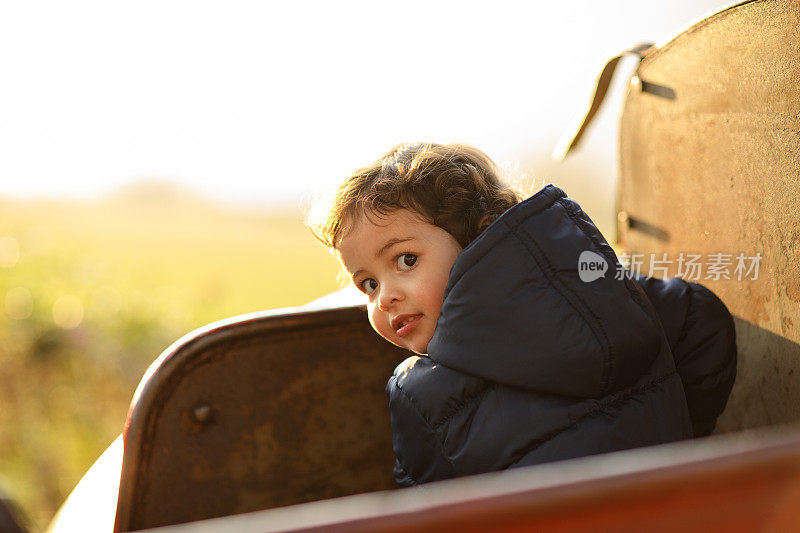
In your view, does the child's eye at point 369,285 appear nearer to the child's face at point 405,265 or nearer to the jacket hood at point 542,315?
the child's face at point 405,265

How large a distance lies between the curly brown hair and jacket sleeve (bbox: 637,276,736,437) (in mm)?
299

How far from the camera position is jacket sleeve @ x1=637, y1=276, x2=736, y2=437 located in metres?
0.99

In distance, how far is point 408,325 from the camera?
102 centimetres

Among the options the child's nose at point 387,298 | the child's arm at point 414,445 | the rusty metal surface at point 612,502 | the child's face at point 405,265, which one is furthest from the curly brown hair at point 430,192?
the rusty metal surface at point 612,502

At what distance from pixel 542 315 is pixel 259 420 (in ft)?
1.70

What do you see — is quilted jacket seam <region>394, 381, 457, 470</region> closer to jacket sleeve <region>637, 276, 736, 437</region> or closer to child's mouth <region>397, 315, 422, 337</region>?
child's mouth <region>397, 315, 422, 337</region>

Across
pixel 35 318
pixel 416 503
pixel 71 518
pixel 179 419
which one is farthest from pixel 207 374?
pixel 35 318

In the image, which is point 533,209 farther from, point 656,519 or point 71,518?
point 71,518

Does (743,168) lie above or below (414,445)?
above

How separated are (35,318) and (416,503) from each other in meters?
2.95

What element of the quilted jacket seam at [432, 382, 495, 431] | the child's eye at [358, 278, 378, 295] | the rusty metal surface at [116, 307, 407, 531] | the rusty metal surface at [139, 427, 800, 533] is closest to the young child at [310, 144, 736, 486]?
the quilted jacket seam at [432, 382, 495, 431]

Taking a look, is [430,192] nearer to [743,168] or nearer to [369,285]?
[369,285]

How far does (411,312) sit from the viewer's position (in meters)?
1.01

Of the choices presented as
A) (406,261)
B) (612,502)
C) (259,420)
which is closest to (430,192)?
(406,261)
